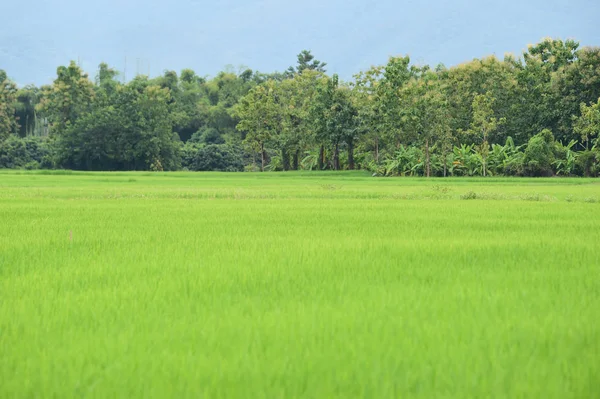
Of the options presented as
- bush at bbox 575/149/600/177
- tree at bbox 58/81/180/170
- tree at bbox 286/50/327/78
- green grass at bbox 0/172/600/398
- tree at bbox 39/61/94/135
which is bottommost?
green grass at bbox 0/172/600/398

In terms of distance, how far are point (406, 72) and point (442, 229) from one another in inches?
1303

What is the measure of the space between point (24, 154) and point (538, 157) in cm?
4997

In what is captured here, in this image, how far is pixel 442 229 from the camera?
28.1 feet

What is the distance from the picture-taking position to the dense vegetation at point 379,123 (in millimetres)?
36844

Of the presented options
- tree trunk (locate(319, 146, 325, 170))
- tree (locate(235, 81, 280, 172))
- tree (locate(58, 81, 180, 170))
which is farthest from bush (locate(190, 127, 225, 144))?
tree trunk (locate(319, 146, 325, 170))

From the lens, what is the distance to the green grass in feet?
8.64

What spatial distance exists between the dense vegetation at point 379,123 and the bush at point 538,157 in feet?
0.23

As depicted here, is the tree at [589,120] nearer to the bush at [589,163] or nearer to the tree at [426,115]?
the bush at [589,163]

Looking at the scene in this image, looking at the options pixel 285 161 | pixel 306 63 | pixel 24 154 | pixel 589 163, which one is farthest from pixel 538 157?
pixel 24 154

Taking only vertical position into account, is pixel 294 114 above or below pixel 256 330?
above

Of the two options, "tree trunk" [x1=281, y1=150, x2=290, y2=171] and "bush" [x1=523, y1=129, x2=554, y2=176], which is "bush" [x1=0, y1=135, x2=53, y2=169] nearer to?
"tree trunk" [x1=281, y1=150, x2=290, y2=171]

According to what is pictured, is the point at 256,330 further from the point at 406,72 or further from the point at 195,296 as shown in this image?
the point at 406,72

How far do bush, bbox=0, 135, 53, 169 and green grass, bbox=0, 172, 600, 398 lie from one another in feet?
189

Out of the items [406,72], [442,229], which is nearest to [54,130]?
[406,72]
